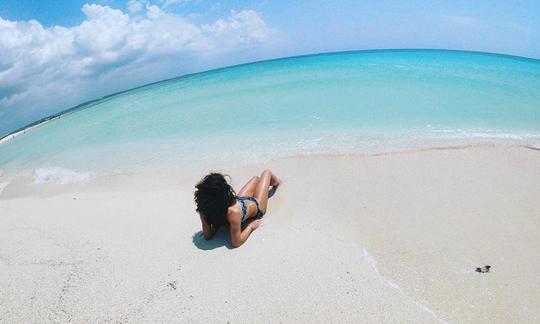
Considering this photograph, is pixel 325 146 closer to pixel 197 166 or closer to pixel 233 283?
pixel 197 166

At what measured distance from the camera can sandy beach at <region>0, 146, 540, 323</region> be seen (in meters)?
2.54

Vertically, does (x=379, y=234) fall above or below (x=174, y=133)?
below

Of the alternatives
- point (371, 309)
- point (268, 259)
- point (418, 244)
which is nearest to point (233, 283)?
point (268, 259)

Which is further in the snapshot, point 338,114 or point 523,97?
point 523,97

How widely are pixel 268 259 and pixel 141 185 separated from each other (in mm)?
3945

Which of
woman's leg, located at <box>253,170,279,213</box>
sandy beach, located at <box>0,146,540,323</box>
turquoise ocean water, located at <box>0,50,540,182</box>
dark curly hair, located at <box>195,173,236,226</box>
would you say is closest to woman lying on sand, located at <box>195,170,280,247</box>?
dark curly hair, located at <box>195,173,236,226</box>

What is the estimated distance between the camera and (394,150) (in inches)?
244

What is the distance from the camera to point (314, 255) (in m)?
3.13

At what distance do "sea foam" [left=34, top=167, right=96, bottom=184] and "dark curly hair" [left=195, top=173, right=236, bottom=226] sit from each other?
5.24m

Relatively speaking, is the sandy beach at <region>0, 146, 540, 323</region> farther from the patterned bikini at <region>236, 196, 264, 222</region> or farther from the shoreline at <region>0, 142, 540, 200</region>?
the shoreline at <region>0, 142, 540, 200</region>

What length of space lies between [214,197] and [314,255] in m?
1.26

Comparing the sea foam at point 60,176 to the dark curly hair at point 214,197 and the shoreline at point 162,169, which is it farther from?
the dark curly hair at point 214,197

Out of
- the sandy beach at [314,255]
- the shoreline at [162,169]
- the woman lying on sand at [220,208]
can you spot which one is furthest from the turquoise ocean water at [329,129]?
the woman lying on sand at [220,208]

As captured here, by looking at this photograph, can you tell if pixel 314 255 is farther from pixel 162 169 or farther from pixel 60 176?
pixel 60 176
